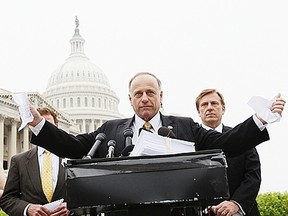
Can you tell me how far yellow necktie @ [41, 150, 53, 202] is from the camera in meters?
4.74

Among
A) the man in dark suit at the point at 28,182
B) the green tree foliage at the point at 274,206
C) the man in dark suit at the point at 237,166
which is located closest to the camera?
the man in dark suit at the point at 237,166

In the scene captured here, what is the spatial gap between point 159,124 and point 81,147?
1.80 ft

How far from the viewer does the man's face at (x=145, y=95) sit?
310 centimetres

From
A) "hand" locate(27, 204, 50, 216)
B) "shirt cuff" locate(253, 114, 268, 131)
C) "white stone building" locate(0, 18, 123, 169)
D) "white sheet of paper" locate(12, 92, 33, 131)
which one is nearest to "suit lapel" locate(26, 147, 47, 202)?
"hand" locate(27, 204, 50, 216)

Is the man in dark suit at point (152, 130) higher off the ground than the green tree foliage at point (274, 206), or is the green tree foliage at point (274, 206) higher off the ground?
the green tree foliage at point (274, 206)

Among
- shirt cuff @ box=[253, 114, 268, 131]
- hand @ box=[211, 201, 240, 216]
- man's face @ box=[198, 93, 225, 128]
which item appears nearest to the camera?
shirt cuff @ box=[253, 114, 268, 131]

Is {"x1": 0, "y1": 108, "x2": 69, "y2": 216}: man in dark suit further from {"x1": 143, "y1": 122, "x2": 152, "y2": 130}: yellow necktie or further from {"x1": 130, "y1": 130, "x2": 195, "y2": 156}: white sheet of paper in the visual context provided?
{"x1": 130, "y1": 130, "x2": 195, "y2": 156}: white sheet of paper

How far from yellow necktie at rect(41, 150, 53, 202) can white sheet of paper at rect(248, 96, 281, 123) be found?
252 centimetres

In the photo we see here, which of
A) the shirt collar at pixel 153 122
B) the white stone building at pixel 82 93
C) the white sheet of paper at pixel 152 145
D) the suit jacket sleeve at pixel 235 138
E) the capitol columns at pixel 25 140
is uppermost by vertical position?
the white stone building at pixel 82 93

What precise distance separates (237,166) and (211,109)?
553mm

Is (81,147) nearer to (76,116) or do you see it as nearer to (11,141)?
(11,141)

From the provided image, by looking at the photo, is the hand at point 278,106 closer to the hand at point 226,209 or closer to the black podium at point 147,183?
the black podium at point 147,183

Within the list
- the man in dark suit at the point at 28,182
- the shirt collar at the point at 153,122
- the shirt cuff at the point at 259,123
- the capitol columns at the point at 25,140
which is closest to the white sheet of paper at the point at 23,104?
the shirt collar at the point at 153,122

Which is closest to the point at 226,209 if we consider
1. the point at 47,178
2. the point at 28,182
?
the point at 47,178
